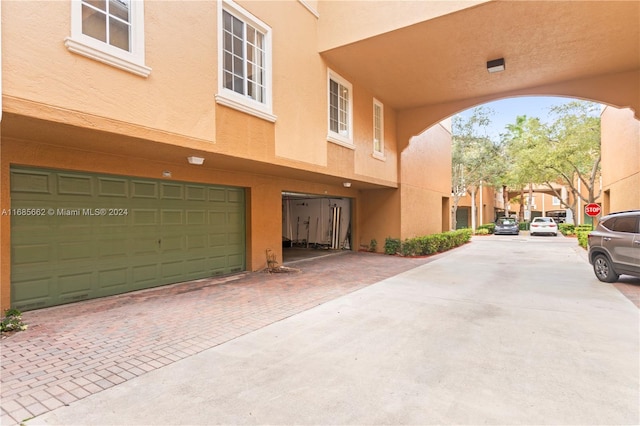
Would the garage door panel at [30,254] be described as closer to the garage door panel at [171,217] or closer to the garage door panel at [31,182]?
the garage door panel at [31,182]

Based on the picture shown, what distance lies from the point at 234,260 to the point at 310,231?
7.17 metres

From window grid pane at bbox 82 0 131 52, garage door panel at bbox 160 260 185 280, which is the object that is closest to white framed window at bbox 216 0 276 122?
window grid pane at bbox 82 0 131 52

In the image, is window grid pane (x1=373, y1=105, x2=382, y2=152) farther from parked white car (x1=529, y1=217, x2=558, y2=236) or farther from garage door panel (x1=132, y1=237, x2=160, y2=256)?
parked white car (x1=529, y1=217, x2=558, y2=236)

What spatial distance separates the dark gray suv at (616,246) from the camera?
7.52 metres

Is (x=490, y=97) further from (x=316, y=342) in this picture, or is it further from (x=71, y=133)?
(x=71, y=133)

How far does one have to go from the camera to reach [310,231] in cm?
1638

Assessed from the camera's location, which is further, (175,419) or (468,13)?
(468,13)

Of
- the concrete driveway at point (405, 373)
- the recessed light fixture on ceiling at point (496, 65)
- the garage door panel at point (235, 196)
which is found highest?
the recessed light fixture on ceiling at point (496, 65)

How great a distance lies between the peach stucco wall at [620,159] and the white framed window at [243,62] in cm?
1317

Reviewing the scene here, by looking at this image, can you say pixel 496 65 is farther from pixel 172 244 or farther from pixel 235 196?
pixel 172 244

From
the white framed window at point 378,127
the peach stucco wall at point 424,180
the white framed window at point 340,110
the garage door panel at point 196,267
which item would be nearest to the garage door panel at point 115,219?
the garage door panel at point 196,267

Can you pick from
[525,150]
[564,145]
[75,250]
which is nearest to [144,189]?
[75,250]

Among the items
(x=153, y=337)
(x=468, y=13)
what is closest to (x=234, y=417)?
(x=153, y=337)

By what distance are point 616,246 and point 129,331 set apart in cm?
998
